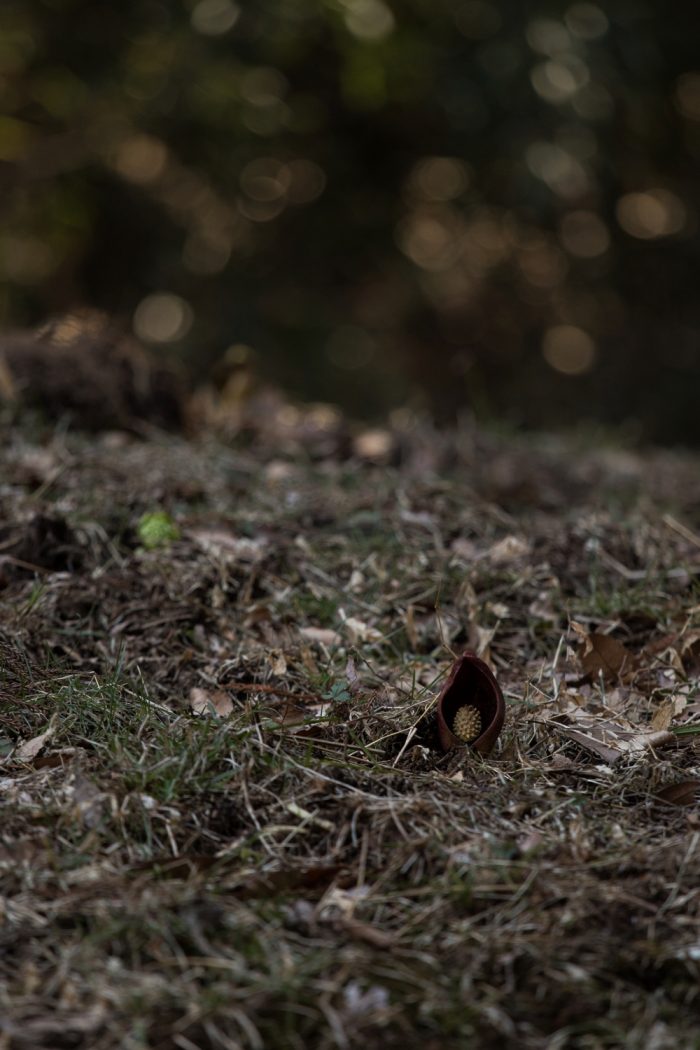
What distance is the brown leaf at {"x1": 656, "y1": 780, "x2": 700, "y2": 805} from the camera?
185 cm

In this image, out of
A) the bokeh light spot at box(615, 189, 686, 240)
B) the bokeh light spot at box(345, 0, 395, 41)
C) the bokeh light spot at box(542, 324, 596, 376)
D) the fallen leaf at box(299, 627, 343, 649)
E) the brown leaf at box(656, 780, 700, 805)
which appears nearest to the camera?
the brown leaf at box(656, 780, 700, 805)

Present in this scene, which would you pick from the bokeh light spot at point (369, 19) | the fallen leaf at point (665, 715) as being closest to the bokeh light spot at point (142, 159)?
the bokeh light spot at point (369, 19)

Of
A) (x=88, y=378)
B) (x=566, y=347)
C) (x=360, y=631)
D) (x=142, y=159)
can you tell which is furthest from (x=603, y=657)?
(x=566, y=347)

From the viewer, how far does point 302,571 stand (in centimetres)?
278

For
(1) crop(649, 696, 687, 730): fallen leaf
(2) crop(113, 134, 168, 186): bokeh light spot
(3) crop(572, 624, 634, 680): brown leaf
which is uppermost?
(2) crop(113, 134, 168, 186): bokeh light spot

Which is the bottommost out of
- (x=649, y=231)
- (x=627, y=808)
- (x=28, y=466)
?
(x=28, y=466)

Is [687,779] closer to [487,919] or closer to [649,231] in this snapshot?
[487,919]

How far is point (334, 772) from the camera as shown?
6.11 feet

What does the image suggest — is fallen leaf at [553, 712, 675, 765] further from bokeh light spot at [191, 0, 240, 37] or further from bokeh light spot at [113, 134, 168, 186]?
bokeh light spot at [113, 134, 168, 186]

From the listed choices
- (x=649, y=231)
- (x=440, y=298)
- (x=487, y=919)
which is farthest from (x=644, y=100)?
(x=487, y=919)

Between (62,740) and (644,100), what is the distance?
20.7 feet

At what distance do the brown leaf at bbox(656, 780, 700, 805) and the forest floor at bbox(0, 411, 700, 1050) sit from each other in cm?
1

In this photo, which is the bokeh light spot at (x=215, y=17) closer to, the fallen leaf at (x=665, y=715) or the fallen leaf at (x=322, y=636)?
the fallen leaf at (x=322, y=636)

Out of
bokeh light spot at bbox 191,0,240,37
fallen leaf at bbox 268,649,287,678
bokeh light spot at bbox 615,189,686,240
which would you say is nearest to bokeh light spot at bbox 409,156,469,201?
bokeh light spot at bbox 615,189,686,240
